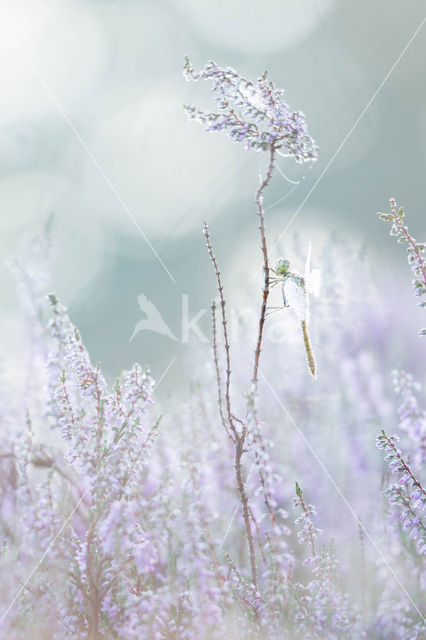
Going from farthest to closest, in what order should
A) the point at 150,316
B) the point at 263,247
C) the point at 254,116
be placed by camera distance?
the point at 150,316
the point at 254,116
the point at 263,247

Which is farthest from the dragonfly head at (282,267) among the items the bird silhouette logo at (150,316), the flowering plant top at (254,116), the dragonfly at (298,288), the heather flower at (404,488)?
the bird silhouette logo at (150,316)

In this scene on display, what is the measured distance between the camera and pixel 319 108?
820 cm

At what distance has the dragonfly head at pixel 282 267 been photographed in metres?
1.45

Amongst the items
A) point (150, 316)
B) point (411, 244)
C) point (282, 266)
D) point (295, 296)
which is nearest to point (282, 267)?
point (282, 266)

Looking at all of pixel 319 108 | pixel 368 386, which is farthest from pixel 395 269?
pixel 319 108

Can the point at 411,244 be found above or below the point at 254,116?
below

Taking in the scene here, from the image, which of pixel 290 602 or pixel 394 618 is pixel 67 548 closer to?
pixel 290 602

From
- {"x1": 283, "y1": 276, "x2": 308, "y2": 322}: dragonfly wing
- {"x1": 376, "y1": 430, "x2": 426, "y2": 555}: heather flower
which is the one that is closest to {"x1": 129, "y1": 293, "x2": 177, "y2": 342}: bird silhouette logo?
{"x1": 283, "y1": 276, "x2": 308, "y2": 322}: dragonfly wing

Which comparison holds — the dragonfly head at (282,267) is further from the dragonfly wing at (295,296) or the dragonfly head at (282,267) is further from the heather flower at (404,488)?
the heather flower at (404,488)

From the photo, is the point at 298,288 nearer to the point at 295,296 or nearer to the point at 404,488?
the point at 295,296

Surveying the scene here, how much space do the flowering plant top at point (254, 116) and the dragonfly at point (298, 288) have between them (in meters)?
0.29

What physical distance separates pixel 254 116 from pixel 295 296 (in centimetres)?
51

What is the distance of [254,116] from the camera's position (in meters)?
1.50

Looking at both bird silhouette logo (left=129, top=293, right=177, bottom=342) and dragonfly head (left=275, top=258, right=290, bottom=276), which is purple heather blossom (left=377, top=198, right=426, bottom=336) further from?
bird silhouette logo (left=129, top=293, right=177, bottom=342)
